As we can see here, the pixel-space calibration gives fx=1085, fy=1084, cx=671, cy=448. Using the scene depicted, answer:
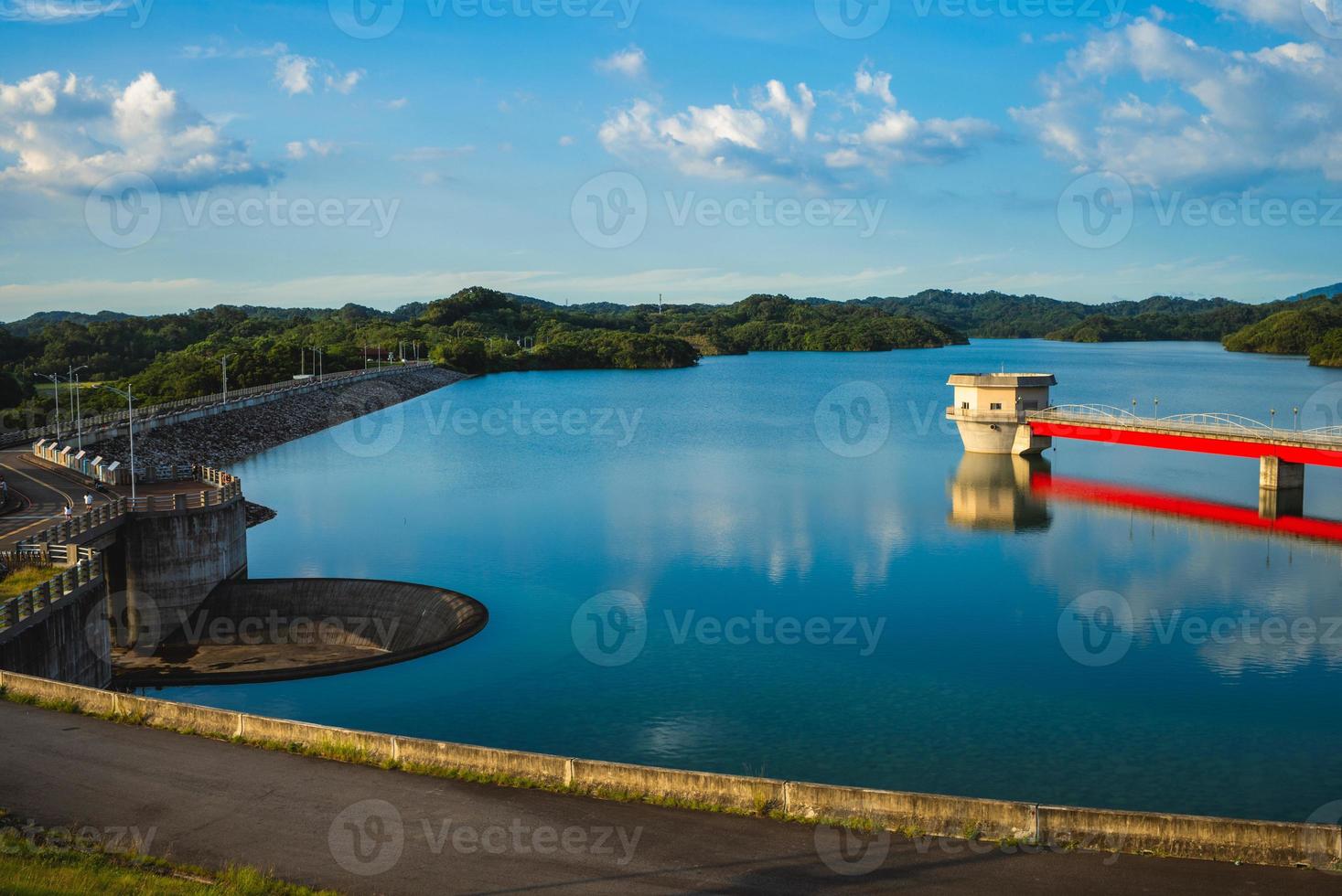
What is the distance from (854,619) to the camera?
35.1m

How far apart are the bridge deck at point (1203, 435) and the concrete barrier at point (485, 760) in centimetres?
4681

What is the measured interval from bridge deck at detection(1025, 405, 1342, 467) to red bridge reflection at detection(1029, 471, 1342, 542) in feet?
8.95


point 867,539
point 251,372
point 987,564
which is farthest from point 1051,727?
point 251,372

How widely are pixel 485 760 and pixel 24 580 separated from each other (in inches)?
637

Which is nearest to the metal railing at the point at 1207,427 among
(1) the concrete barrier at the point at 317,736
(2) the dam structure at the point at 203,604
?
(2) the dam structure at the point at 203,604

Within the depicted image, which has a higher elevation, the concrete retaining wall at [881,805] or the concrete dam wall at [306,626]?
the concrete retaining wall at [881,805]

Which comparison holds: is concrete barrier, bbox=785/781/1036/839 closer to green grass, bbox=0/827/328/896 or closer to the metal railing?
green grass, bbox=0/827/328/896

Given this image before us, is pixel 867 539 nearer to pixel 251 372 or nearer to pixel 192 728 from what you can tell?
pixel 192 728

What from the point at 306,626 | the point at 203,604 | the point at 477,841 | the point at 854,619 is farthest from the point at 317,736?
the point at 854,619

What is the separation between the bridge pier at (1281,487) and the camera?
5294 centimetres

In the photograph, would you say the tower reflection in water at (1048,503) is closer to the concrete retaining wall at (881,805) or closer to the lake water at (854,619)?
the lake water at (854,619)

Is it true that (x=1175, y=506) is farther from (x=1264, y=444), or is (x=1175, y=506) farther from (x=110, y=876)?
(x=110, y=876)

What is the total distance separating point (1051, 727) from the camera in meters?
25.5

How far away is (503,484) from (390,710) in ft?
128
